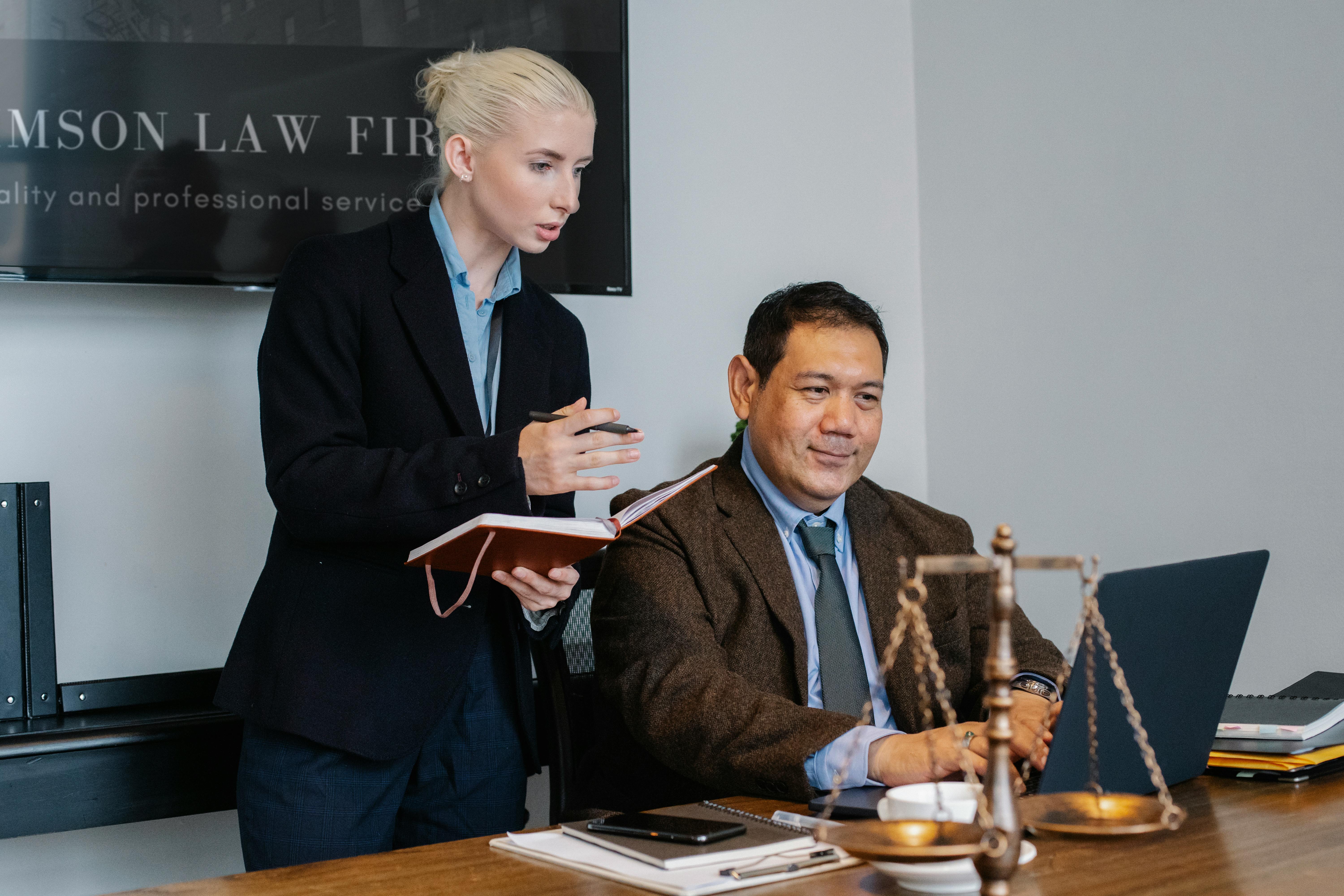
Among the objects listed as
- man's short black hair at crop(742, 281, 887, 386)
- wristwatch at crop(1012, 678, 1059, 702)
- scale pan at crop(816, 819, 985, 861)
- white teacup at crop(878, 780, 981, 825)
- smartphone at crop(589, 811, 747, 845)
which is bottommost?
smartphone at crop(589, 811, 747, 845)

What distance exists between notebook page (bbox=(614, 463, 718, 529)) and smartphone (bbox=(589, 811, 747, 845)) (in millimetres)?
346

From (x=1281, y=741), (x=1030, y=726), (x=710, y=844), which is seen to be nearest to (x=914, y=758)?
(x=1030, y=726)

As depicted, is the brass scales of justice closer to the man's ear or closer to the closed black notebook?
the closed black notebook

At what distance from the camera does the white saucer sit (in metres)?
0.93

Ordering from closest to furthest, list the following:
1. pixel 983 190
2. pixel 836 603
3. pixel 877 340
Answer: pixel 836 603, pixel 877 340, pixel 983 190

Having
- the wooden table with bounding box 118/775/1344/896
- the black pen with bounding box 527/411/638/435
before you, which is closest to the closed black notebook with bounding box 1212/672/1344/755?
the wooden table with bounding box 118/775/1344/896

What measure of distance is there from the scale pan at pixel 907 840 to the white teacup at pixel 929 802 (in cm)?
7

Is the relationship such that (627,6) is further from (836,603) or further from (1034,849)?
(1034,849)

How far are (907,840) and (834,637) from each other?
0.87m

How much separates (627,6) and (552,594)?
1.54m

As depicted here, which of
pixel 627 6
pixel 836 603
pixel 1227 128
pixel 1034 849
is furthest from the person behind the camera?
pixel 627 6

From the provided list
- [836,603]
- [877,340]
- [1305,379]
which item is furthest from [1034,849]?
[1305,379]

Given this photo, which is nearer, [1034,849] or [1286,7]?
[1034,849]

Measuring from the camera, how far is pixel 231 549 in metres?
2.35
